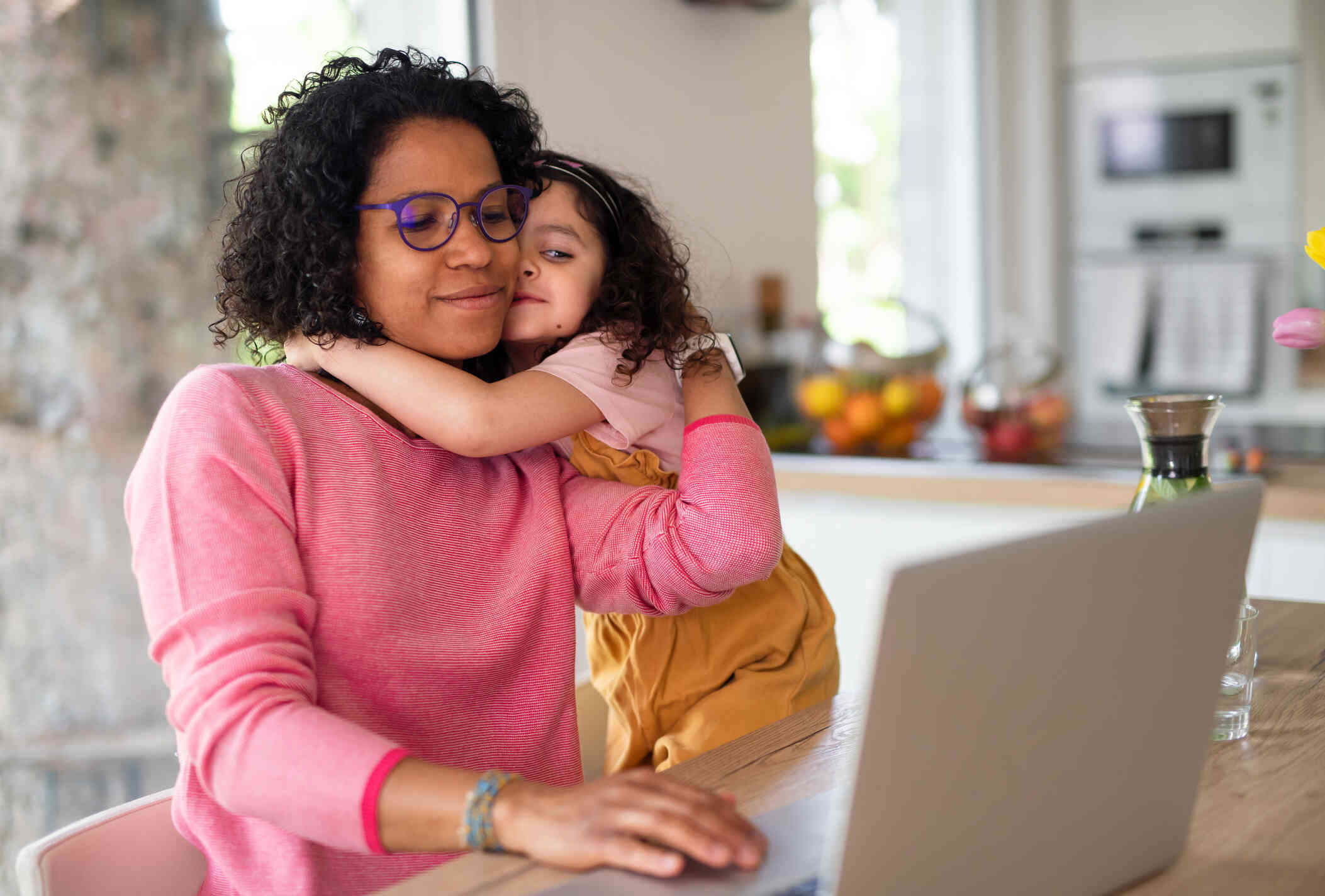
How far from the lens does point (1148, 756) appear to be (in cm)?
77

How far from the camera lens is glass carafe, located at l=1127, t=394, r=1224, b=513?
1.09 metres

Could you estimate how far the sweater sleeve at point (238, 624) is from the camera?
85 cm

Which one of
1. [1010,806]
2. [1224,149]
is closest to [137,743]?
[1010,806]

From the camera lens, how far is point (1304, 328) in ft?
3.69

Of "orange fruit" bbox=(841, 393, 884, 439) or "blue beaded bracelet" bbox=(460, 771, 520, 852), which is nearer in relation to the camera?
"blue beaded bracelet" bbox=(460, 771, 520, 852)

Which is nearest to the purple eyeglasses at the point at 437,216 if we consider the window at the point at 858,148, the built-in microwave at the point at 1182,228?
the window at the point at 858,148

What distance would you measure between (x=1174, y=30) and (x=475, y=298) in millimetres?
3349

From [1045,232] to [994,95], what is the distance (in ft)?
1.52

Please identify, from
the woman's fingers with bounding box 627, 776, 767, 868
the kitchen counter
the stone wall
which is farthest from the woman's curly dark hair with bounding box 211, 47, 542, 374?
the kitchen counter

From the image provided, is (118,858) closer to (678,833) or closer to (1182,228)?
(678,833)

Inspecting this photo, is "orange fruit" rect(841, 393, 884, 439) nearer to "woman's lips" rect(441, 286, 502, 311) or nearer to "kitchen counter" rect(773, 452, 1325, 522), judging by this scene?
"kitchen counter" rect(773, 452, 1325, 522)

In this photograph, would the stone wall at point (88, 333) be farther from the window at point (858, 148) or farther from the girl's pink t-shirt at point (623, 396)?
the window at point (858, 148)

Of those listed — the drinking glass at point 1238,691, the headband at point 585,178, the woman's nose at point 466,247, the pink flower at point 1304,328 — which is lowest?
the drinking glass at point 1238,691

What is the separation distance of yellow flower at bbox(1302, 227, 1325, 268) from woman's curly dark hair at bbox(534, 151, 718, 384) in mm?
564
